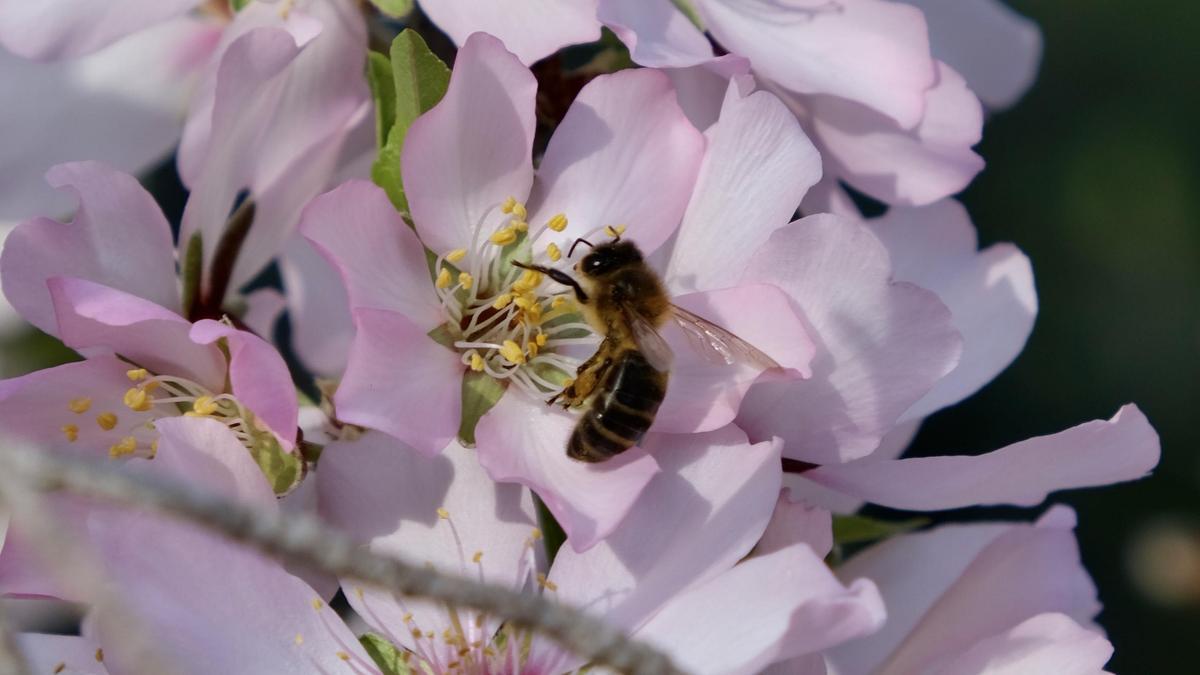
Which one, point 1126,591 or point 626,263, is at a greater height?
point 626,263

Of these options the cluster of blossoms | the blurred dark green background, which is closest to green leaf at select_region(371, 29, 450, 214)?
the cluster of blossoms

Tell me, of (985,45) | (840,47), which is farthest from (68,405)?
(985,45)

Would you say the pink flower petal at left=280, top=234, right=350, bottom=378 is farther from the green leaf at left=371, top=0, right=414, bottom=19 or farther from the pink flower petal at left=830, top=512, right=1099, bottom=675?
the pink flower petal at left=830, top=512, right=1099, bottom=675

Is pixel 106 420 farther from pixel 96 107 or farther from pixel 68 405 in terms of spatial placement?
pixel 96 107

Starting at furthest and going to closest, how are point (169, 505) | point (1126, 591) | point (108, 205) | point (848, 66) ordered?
point (1126, 591) < point (848, 66) < point (108, 205) < point (169, 505)

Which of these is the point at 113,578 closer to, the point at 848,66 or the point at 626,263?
the point at 626,263

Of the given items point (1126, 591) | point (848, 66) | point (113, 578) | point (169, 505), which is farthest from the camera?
point (1126, 591)

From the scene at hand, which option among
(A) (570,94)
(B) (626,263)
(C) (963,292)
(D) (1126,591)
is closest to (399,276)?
(B) (626,263)
